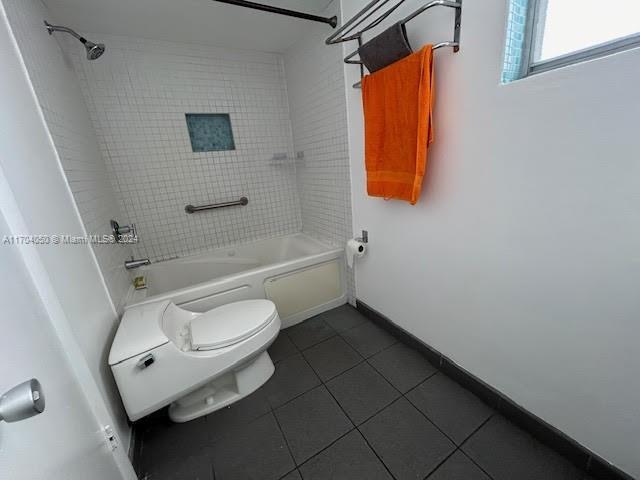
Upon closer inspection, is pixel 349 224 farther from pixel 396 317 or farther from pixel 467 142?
pixel 467 142

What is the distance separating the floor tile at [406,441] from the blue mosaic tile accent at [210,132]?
7.41 ft

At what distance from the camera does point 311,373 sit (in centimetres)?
149

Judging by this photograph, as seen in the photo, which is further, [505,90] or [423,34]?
[423,34]

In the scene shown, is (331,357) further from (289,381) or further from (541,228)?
(541,228)

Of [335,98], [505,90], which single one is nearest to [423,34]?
[505,90]

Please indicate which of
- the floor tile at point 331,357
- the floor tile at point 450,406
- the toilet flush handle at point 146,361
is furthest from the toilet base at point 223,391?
the floor tile at point 450,406

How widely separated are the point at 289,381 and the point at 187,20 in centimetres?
235

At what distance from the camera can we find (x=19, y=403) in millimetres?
382

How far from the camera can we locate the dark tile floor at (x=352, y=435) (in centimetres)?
100

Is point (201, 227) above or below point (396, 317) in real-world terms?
above

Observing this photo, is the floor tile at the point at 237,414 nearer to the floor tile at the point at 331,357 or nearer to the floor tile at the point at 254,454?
the floor tile at the point at 254,454

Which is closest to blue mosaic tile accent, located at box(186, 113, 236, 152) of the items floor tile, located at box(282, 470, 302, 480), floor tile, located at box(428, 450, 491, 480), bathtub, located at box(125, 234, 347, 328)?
bathtub, located at box(125, 234, 347, 328)

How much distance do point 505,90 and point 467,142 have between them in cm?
20

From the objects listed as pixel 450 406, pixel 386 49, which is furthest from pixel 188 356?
pixel 386 49
